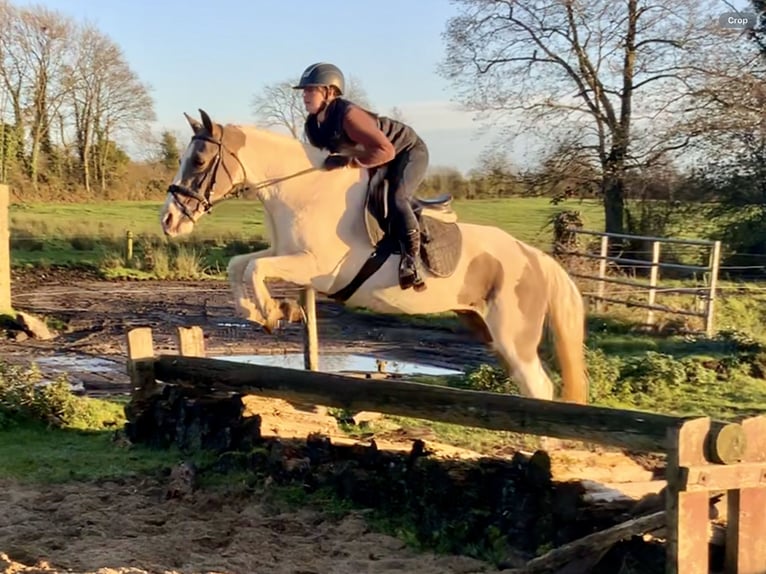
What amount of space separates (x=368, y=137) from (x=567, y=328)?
184 centimetres

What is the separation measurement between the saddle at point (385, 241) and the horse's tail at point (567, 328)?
829mm

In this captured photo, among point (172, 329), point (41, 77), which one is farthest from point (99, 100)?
point (172, 329)

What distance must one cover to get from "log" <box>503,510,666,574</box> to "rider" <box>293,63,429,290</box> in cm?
168

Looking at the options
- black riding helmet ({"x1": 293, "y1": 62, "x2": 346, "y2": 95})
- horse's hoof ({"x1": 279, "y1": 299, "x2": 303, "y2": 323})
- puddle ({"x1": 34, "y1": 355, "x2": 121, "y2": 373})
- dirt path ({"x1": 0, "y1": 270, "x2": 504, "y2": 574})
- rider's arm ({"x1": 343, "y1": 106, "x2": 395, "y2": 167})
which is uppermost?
black riding helmet ({"x1": 293, "y1": 62, "x2": 346, "y2": 95})

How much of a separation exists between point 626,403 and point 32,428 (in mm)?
5195

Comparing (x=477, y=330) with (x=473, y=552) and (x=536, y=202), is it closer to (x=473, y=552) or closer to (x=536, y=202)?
(x=473, y=552)

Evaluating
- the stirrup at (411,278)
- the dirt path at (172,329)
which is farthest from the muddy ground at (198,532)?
the dirt path at (172,329)

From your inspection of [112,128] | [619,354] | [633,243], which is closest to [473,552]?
[619,354]

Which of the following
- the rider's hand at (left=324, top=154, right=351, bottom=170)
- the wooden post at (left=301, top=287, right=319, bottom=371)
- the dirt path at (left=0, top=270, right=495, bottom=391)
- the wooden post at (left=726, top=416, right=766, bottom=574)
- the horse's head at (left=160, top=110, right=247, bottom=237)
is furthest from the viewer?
the dirt path at (left=0, top=270, right=495, bottom=391)

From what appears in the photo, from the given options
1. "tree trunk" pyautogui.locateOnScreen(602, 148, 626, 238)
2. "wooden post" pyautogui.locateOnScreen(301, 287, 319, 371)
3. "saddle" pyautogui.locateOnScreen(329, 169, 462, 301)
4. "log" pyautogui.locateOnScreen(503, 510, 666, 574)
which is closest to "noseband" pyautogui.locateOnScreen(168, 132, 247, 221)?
"saddle" pyautogui.locateOnScreen(329, 169, 462, 301)

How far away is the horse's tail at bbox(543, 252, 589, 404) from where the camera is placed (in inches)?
221

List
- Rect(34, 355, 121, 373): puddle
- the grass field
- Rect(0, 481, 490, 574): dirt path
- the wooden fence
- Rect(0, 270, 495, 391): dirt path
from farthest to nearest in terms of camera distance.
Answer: the grass field < the wooden fence < Rect(0, 270, 495, 391): dirt path < Rect(34, 355, 121, 373): puddle < Rect(0, 481, 490, 574): dirt path

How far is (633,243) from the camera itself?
20422 millimetres

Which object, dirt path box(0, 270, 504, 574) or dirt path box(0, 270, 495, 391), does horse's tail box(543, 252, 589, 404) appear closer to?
dirt path box(0, 270, 504, 574)
